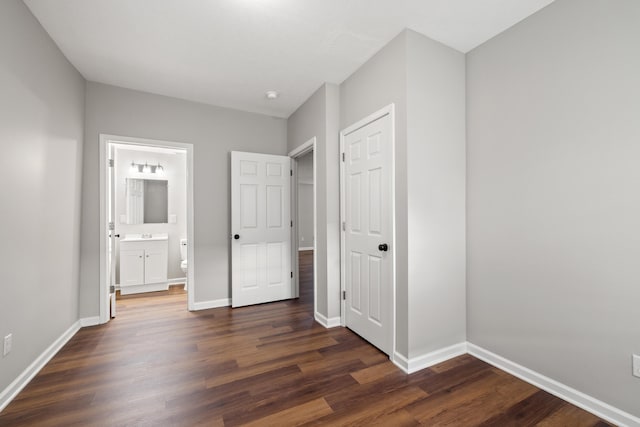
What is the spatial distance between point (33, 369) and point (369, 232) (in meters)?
2.80

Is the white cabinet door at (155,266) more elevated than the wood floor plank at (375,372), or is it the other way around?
the white cabinet door at (155,266)

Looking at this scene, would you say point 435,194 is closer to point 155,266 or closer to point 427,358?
point 427,358

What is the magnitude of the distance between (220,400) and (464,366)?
1.82 meters

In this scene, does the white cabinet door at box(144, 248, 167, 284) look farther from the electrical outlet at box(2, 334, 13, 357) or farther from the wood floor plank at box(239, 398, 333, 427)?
the wood floor plank at box(239, 398, 333, 427)

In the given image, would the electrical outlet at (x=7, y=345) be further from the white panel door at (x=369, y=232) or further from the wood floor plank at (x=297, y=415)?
the white panel door at (x=369, y=232)

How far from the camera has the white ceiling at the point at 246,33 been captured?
1.97 metres

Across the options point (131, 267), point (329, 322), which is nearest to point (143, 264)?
point (131, 267)

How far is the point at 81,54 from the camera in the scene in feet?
8.39

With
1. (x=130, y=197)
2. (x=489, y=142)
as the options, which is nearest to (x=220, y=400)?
(x=489, y=142)

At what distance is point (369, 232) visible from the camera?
258 cm

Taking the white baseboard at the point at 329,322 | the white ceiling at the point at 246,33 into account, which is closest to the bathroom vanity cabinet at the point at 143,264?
the white ceiling at the point at 246,33

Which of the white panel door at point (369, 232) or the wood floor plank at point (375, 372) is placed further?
the white panel door at point (369, 232)

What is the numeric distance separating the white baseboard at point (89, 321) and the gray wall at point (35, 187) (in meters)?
0.16

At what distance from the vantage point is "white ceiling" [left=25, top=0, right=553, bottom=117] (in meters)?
1.97
